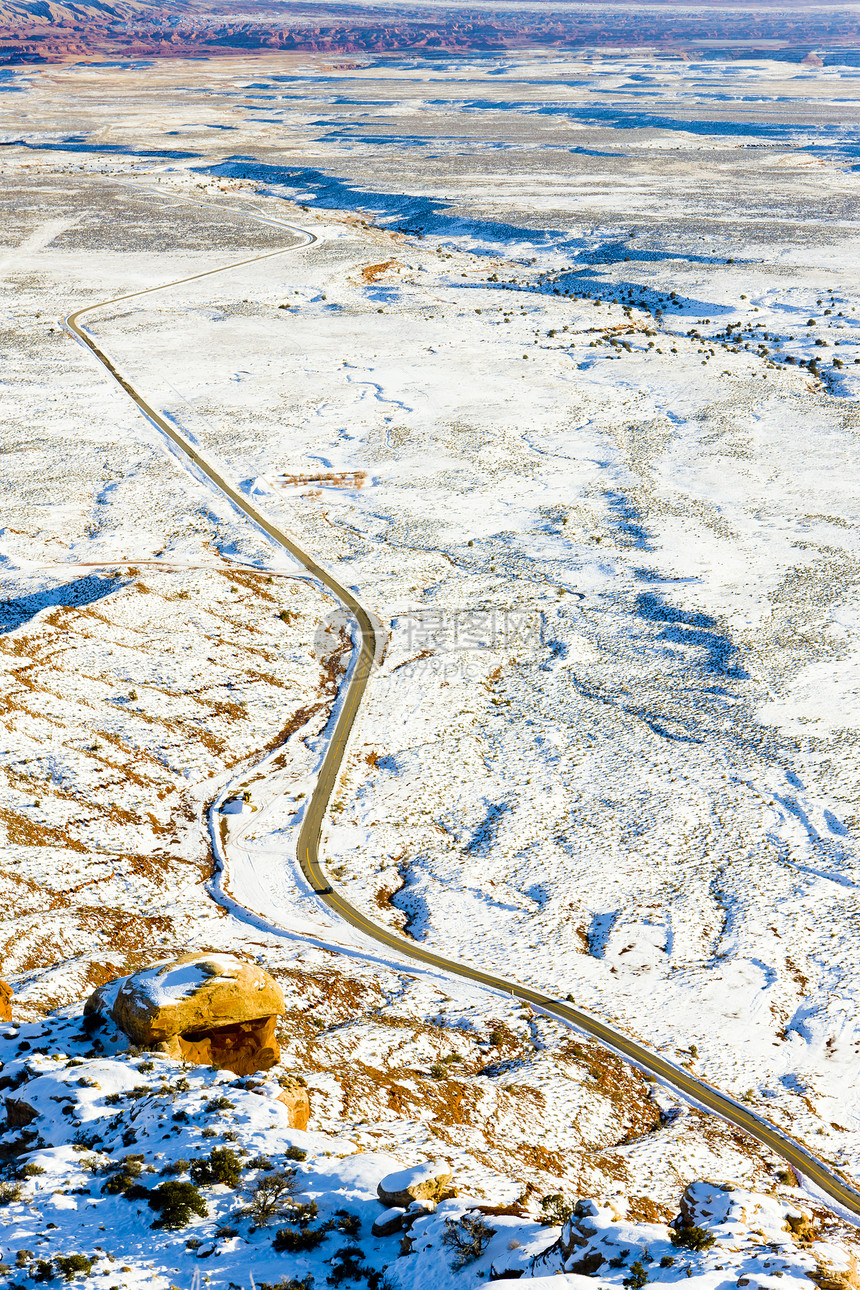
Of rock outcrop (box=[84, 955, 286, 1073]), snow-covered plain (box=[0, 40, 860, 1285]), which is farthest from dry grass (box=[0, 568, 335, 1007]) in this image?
rock outcrop (box=[84, 955, 286, 1073])

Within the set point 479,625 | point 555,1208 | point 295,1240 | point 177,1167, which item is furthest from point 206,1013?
point 479,625

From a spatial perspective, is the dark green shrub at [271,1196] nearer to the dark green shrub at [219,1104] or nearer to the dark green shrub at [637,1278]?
the dark green shrub at [219,1104]

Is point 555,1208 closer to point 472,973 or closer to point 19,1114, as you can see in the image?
point 472,973

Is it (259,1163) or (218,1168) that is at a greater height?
(218,1168)

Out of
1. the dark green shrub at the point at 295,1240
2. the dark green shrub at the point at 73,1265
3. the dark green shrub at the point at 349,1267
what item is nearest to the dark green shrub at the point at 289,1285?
the dark green shrub at the point at 349,1267

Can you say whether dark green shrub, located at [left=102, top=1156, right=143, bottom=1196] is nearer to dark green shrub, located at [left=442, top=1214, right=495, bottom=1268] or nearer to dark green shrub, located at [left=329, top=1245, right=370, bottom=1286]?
dark green shrub, located at [left=329, top=1245, right=370, bottom=1286]
